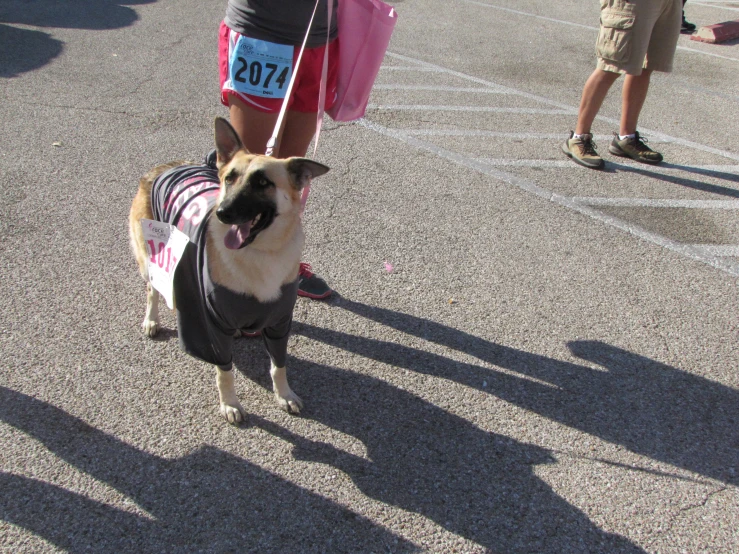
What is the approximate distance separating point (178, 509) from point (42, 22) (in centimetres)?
889

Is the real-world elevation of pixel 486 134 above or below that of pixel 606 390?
above

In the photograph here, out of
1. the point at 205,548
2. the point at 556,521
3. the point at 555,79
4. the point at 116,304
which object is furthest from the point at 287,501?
the point at 555,79

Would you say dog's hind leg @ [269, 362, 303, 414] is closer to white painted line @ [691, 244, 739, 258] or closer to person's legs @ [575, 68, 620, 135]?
white painted line @ [691, 244, 739, 258]

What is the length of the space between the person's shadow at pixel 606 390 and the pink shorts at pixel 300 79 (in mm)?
1226

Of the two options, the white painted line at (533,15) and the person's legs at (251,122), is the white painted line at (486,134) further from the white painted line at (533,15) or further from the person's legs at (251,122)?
the white painted line at (533,15)

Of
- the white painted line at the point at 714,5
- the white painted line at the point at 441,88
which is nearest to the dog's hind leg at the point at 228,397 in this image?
the white painted line at the point at 441,88

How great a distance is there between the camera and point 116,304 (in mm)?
3525

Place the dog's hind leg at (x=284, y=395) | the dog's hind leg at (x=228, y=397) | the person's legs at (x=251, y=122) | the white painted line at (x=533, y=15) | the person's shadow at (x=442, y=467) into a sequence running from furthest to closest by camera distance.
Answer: the white painted line at (x=533, y=15), the person's legs at (x=251, y=122), the dog's hind leg at (x=284, y=395), the dog's hind leg at (x=228, y=397), the person's shadow at (x=442, y=467)

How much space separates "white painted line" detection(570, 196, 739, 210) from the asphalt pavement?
0.08 feet

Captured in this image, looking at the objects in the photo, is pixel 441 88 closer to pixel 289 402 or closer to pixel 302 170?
pixel 302 170

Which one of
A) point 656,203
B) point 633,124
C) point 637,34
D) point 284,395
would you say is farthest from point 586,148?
point 284,395

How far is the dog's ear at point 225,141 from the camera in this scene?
8.58 ft

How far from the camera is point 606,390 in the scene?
314 cm

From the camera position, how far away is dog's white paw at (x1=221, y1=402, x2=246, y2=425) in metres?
2.83
